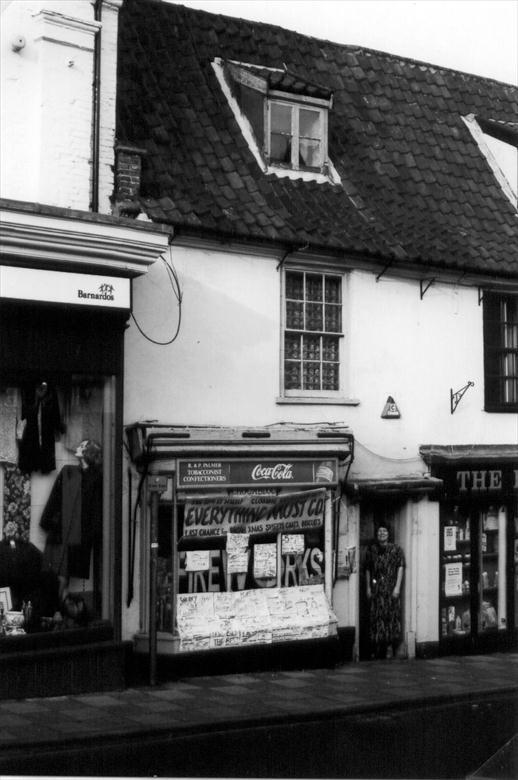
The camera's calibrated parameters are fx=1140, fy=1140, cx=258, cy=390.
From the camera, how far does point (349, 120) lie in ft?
57.9

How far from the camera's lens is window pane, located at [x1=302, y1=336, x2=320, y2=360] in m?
15.6

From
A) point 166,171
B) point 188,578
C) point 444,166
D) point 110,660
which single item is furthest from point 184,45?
point 110,660

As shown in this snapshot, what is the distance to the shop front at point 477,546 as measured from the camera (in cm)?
1689

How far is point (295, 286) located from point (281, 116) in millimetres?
2525

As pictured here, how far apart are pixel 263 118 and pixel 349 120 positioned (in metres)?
2.27

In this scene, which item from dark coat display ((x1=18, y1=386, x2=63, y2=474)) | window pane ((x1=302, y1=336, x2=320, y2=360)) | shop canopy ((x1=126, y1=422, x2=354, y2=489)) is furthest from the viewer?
window pane ((x1=302, y1=336, x2=320, y2=360))

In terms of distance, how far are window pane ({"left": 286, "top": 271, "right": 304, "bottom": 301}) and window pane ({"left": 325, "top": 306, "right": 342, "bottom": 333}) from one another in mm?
538

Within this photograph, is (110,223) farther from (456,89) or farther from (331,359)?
(456,89)

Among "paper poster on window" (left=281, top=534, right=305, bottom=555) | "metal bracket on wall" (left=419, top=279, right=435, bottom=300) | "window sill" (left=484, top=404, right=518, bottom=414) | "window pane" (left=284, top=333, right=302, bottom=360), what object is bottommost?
"paper poster on window" (left=281, top=534, right=305, bottom=555)

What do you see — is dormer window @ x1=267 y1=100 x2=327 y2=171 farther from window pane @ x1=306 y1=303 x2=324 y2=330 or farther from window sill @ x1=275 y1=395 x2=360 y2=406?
window sill @ x1=275 y1=395 x2=360 y2=406

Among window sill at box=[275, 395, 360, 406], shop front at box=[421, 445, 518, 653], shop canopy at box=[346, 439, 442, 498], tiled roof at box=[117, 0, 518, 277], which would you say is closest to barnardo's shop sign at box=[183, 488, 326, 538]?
shop canopy at box=[346, 439, 442, 498]

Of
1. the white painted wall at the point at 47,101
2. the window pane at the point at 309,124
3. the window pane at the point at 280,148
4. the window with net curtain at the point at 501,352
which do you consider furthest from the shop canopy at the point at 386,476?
the white painted wall at the point at 47,101

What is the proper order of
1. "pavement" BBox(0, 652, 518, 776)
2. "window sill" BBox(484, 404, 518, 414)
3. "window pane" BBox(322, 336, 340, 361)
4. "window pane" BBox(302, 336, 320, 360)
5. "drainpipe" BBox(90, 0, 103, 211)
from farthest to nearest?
"window sill" BBox(484, 404, 518, 414), "window pane" BBox(322, 336, 340, 361), "window pane" BBox(302, 336, 320, 360), "drainpipe" BBox(90, 0, 103, 211), "pavement" BBox(0, 652, 518, 776)

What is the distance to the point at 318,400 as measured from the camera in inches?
610
